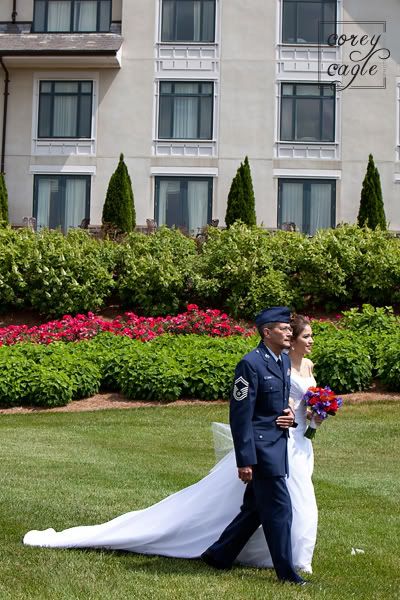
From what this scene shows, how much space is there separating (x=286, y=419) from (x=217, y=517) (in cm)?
102

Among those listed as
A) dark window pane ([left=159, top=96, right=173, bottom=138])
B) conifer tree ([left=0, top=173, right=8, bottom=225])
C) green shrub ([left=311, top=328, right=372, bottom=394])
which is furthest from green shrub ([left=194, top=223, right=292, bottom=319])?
conifer tree ([left=0, top=173, right=8, bottom=225])

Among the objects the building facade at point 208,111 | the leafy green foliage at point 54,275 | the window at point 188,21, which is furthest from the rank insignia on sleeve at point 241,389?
the window at point 188,21

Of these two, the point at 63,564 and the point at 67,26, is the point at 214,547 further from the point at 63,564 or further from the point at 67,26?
the point at 67,26

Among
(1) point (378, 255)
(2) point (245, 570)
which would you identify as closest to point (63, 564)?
(2) point (245, 570)

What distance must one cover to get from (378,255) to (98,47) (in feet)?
44.2

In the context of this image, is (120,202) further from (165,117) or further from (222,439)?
(222,439)

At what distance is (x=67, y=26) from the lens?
32.4 metres

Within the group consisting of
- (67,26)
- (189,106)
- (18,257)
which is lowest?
(18,257)

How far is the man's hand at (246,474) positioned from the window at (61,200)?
25.8 metres

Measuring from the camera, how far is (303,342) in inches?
285

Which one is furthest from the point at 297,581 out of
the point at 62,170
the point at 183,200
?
the point at 62,170

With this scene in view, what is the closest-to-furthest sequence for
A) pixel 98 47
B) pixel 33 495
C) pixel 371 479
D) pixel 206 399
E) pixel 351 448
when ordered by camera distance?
1. pixel 33 495
2. pixel 371 479
3. pixel 351 448
4. pixel 206 399
5. pixel 98 47

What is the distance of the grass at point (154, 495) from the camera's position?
642cm

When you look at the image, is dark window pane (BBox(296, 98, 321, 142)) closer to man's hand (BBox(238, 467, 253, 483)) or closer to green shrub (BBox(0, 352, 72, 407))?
green shrub (BBox(0, 352, 72, 407))
